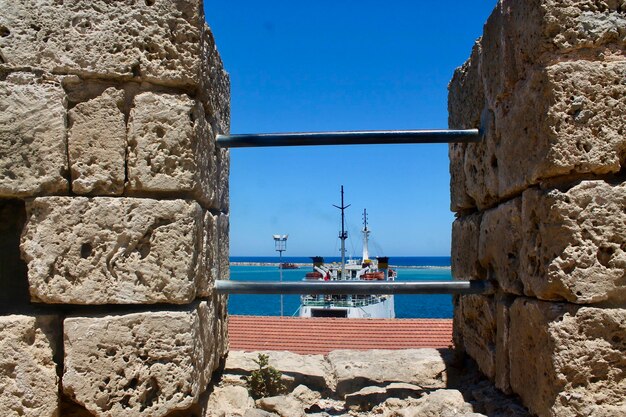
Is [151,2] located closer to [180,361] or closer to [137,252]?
[137,252]

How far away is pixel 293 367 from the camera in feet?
12.3

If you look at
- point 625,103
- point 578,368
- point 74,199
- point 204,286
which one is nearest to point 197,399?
point 204,286

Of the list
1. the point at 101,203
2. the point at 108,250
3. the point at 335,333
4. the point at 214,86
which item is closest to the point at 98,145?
the point at 101,203

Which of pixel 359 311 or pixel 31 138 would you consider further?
pixel 359 311

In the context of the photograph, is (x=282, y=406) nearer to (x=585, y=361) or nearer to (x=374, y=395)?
(x=374, y=395)

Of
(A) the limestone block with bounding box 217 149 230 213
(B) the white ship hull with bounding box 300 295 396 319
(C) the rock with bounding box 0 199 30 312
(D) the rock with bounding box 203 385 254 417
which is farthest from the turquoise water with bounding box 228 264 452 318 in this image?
(C) the rock with bounding box 0 199 30 312

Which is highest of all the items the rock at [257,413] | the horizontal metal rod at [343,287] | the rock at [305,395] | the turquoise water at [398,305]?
the horizontal metal rod at [343,287]

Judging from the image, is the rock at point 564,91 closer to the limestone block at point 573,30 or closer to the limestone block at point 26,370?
the limestone block at point 573,30

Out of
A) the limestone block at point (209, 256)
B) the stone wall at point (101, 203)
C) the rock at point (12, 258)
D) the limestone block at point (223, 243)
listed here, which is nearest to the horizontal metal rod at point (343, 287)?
the limestone block at point (209, 256)

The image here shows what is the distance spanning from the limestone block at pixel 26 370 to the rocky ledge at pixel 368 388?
0.78 m

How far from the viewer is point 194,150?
8.89 feet

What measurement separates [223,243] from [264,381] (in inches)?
32.3

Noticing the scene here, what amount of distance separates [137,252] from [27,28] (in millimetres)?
1053

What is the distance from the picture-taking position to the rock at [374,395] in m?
3.32
